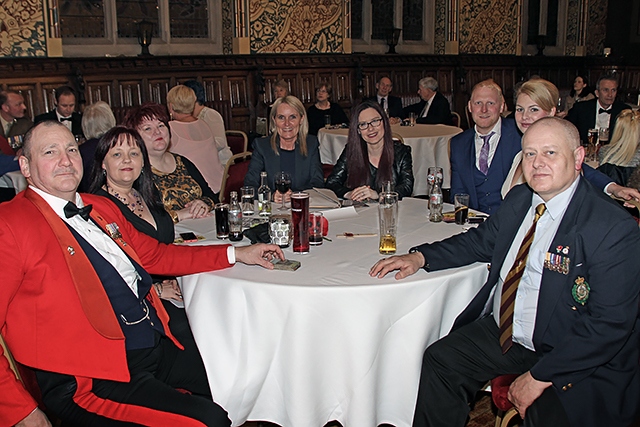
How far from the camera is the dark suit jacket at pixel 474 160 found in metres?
3.74

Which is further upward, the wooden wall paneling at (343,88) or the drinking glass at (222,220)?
the wooden wall paneling at (343,88)

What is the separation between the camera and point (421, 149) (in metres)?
6.77

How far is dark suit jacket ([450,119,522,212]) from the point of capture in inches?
147

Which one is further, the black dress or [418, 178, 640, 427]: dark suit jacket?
the black dress

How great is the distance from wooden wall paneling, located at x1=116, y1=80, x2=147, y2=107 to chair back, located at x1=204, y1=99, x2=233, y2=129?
0.99 metres

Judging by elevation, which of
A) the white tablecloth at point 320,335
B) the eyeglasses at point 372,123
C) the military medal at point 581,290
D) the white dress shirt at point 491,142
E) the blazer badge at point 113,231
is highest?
the eyeglasses at point 372,123

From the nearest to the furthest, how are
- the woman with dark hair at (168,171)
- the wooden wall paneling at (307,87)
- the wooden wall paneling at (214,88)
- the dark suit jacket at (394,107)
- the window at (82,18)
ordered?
the woman with dark hair at (168,171) → the window at (82,18) → the wooden wall paneling at (214,88) → the dark suit jacket at (394,107) → the wooden wall paneling at (307,87)

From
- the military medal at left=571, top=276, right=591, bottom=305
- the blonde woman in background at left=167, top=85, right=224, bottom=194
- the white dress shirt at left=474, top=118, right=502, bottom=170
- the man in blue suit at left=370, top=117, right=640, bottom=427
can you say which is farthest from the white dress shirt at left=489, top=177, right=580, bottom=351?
the blonde woman in background at left=167, top=85, right=224, bottom=194

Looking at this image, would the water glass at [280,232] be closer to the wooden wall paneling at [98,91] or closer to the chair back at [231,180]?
the chair back at [231,180]

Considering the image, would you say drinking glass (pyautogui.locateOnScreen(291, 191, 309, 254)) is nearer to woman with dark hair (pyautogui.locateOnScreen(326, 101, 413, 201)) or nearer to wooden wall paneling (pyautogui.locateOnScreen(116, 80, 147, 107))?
woman with dark hair (pyautogui.locateOnScreen(326, 101, 413, 201))

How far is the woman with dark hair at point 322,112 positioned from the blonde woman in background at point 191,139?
305 cm

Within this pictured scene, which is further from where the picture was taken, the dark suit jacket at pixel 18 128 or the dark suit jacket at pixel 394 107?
the dark suit jacket at pixel 394 107

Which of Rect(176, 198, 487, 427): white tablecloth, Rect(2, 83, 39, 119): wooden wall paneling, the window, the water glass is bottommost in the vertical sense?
Rect(176, 198, 487, 427): white tablecloth

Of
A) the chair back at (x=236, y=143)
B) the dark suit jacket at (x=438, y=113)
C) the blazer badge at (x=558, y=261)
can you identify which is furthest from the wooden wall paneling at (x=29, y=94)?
the blazer badge at (x=558, y=261)
